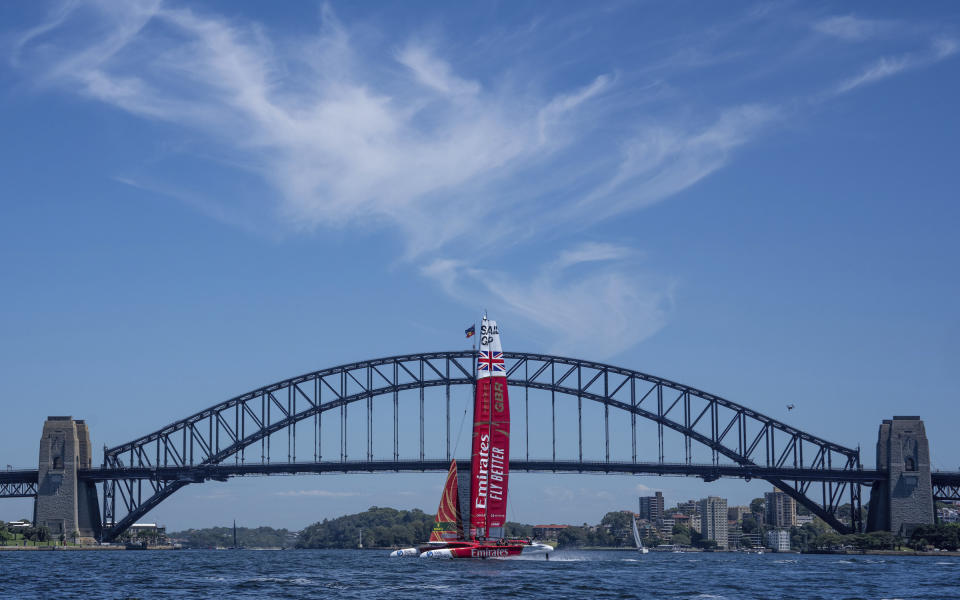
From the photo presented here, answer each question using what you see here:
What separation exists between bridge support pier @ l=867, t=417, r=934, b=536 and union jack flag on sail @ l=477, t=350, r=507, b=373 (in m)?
80.7

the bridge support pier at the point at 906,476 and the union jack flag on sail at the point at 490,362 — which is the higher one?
the union jack flag on sail at the point at 490,362

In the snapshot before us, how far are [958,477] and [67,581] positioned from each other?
4383 inches

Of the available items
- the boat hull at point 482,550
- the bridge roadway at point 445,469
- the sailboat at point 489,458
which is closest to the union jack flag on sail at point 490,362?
the sailboat at point 489,458

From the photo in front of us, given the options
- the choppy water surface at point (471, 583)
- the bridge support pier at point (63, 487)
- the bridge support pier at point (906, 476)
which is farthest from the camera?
the bridge support pier at point (63, 487)

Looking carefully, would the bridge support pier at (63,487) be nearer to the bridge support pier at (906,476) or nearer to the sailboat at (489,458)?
the sailboat at (489,458)

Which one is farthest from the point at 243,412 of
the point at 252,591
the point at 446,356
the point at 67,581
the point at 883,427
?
the point at 252,591

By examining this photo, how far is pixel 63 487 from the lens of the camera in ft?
478

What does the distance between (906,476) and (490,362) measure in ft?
272

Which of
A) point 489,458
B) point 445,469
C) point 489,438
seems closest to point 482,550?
point 489,458

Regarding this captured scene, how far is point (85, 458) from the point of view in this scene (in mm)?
151250

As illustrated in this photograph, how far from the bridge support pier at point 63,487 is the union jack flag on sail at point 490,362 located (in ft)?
281

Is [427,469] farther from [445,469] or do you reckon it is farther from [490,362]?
[490,362]

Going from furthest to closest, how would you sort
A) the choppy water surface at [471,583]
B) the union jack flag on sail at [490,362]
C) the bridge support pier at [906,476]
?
the bridge support pier at [906,476]
the union jack flag on sail at [490,362]
the choppy water surface at [471,583]

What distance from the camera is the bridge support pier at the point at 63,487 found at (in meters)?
144
